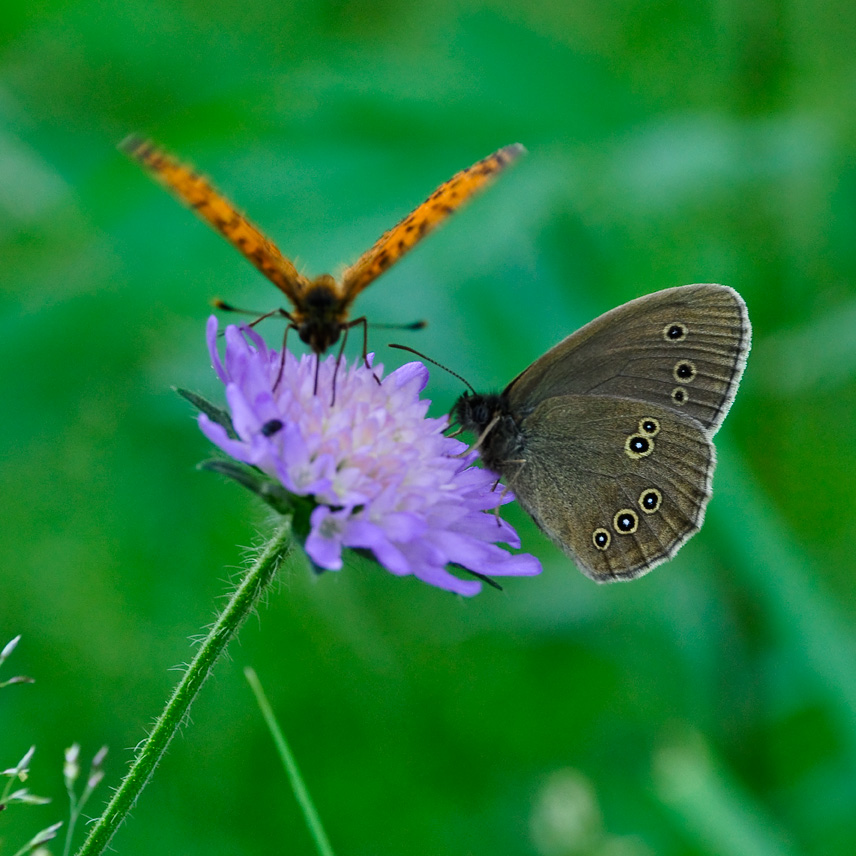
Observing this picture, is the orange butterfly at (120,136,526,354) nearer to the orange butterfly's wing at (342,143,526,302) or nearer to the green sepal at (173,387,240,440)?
the orange butterfly's wing at (342,143,526,302)

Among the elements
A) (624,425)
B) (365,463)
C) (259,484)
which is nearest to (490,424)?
(624,425)

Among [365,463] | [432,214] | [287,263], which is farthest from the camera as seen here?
[287,263]

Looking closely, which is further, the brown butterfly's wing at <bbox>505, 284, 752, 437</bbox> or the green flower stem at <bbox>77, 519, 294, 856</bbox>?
the brown butterfly's wing at <bbox>505, 284, 752, 437</bbox>

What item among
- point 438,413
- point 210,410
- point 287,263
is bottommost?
point 438,413

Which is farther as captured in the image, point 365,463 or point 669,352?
point 669,352

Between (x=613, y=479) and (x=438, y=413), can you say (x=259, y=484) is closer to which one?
(x=613, y=479)

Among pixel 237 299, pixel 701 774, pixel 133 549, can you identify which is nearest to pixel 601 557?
pixel 701 774

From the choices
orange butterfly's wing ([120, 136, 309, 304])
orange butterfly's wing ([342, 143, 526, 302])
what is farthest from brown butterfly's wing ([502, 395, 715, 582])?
orange butterfly's wing ([120, 136, 309, 304])
